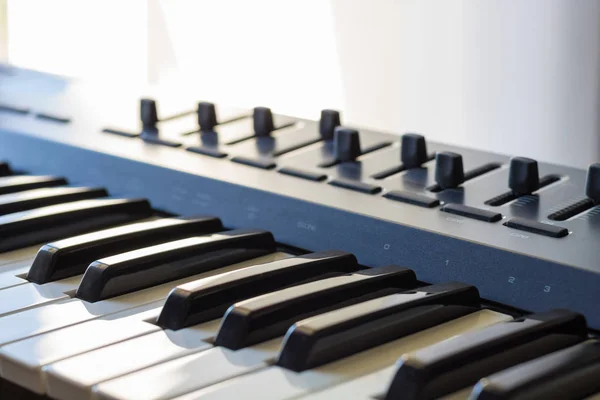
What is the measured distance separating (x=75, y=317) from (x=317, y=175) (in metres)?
0.44

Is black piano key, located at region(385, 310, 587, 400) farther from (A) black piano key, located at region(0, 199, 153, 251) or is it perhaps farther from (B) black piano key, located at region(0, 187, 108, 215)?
(B) black piano key, located at region(0, 187, 108, 215)

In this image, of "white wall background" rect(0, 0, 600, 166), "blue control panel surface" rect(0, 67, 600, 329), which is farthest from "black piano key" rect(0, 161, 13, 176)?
"white wall background" rect(0, 0, 600, 166)

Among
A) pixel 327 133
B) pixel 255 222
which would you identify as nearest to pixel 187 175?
pixel 255 222

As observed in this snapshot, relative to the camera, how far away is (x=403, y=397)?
0.88 m

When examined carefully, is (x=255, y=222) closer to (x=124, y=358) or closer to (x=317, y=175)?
(x=317, y=175)

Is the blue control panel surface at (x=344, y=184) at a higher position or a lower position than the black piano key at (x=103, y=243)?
higher

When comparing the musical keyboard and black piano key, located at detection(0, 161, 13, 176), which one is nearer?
the musical keyboard

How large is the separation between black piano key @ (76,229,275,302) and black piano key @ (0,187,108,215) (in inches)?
12.6

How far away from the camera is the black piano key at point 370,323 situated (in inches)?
38.1

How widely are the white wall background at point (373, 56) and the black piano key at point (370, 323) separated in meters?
1.01

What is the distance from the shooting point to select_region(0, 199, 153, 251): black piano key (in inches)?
55.2

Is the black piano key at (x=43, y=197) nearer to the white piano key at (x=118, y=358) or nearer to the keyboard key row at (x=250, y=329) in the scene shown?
the keyboard key row at (x=250, y=329)

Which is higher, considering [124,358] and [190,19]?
[190,19]

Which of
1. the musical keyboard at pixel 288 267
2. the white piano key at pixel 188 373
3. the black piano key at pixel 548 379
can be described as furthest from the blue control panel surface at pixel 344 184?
the white piano key at pixel 188 373
